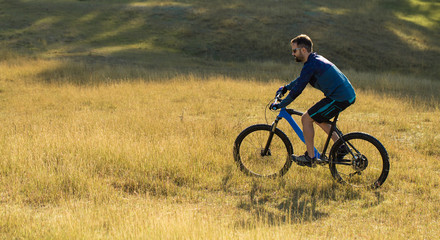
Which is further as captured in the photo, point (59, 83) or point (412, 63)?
point (412, 63)

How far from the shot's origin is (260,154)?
22.9ft

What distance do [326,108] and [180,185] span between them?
2677 mm

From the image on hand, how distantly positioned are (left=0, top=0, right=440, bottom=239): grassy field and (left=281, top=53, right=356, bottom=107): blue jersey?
149cm

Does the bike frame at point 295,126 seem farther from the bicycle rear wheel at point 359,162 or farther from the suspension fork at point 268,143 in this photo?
the bicycle rear wheel at point 359,162

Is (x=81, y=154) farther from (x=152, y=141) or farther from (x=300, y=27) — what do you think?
(x=300, y=27)

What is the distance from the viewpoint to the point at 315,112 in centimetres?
635

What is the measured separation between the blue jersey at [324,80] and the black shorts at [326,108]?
7 cm

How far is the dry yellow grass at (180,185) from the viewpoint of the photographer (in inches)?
201

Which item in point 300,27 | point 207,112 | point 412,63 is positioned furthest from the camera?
point 300,27

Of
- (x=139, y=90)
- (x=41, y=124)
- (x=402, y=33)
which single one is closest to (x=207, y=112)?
(x=139, y=90)

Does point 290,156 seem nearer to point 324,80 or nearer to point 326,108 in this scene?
point 326,108

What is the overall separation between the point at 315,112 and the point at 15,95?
40.6 feet

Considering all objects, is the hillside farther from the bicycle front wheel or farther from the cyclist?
the cyclist

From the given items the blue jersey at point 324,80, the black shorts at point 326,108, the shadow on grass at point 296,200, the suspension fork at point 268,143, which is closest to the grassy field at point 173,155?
the shadow on grass at point 296,200
